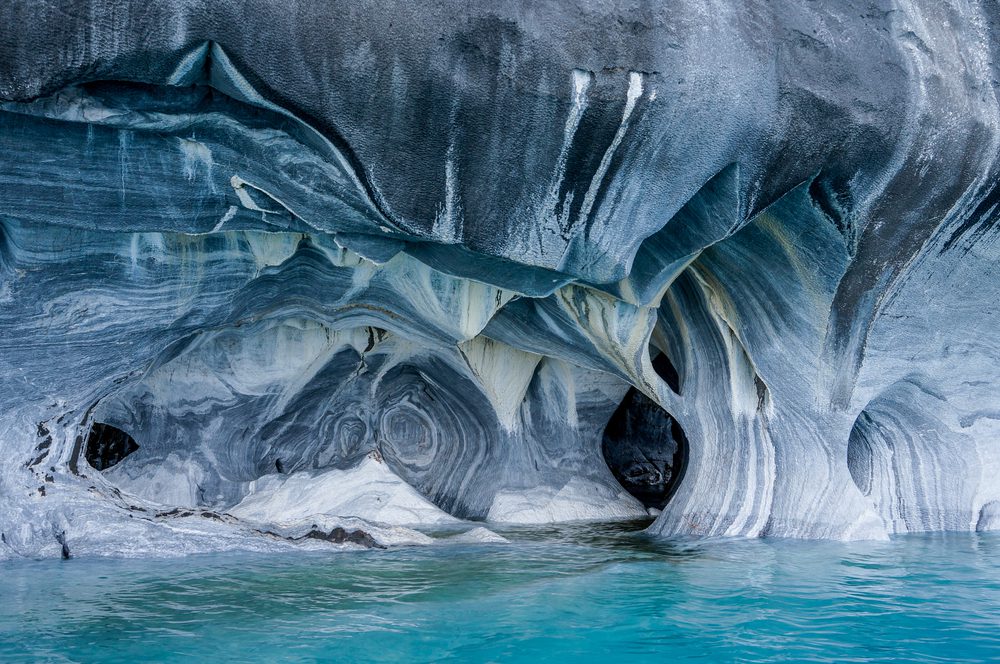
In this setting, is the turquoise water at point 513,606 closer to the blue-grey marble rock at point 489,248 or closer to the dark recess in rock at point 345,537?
the dark recess in rock at point 345,537

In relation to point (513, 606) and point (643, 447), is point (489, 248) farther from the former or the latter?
point (643, 447)

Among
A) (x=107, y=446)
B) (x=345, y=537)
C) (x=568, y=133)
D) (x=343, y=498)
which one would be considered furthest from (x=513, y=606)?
(x=107, y=446)

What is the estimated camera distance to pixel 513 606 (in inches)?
134

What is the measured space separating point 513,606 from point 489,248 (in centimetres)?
169

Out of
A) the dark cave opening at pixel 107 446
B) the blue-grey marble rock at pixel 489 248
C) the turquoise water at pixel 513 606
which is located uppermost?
the blue-grey marble rock at pixel 489 248

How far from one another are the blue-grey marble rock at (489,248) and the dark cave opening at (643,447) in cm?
117

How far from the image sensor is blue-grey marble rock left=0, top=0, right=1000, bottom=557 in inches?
142

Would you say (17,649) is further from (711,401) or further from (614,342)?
(711,401)

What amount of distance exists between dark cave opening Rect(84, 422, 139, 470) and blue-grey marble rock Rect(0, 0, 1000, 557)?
191 millimetres

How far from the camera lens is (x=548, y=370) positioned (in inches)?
281

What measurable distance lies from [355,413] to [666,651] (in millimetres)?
4609

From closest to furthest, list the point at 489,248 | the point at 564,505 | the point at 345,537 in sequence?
1. the point at 489,248
2. the point at 345,537
3. the point at 564,505

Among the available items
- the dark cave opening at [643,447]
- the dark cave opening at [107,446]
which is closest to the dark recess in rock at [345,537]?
the dark cave opening at [107,446]

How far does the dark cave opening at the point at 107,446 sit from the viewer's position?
20.1 feet
